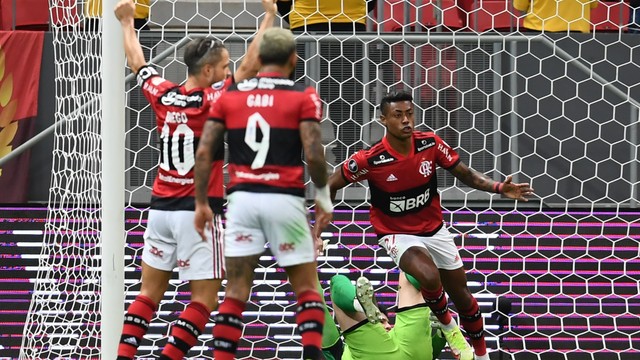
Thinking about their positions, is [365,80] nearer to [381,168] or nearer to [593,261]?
[381,168]

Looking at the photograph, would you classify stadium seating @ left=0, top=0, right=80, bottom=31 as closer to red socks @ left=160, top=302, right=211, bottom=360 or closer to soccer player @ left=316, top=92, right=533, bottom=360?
soccer player @ left=316, top=92, right=533, bottom=360

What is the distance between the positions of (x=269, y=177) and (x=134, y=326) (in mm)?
1245

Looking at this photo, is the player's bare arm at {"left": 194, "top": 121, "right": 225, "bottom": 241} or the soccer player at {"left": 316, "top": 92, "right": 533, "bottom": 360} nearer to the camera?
the player's bare arm at {"left": 194, "top": 121, "right": 225, "bottom": 241}

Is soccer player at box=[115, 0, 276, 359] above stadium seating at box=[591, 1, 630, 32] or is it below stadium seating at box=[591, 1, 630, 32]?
below

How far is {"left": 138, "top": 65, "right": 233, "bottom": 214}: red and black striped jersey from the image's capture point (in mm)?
6625

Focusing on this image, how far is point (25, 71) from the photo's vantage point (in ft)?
30.3

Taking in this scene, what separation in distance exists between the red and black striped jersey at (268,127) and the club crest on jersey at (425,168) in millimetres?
2165

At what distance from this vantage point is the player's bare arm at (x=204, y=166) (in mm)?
6102

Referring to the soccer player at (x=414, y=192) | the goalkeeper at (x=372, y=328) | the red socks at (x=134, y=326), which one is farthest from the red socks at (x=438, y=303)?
the red socks at (x=134, y=326)

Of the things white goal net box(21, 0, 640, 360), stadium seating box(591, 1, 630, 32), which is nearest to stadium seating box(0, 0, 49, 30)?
white goal net box(21, 0, 640, 360)

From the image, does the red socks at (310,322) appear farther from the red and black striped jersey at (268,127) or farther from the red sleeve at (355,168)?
the red sleeve at (355,168)

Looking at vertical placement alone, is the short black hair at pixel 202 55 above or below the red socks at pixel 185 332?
above

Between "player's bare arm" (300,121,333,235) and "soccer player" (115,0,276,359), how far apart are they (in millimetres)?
709

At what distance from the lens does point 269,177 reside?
608cm
